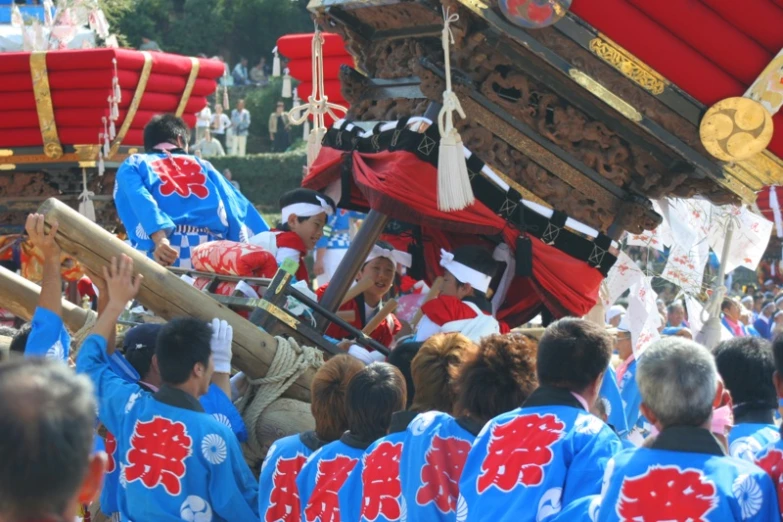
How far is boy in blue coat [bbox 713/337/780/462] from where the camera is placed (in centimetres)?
326

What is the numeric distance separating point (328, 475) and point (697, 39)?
2.36 m

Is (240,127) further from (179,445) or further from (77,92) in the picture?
(179,445)

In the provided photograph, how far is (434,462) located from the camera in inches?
128

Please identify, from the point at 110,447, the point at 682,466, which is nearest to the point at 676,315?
the point at 110,447

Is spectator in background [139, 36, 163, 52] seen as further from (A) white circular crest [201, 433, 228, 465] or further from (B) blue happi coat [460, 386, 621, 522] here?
(B) blue happi coat [460, 386, 621, 522]

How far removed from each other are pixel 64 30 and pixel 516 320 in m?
7.64

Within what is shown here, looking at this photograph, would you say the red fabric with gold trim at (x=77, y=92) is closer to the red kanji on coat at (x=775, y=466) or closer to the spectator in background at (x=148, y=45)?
the red kanji on coat at (x=775, y=466)

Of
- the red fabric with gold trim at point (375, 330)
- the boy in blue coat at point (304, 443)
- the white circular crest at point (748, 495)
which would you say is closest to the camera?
the white circular crest at point (748, 495)

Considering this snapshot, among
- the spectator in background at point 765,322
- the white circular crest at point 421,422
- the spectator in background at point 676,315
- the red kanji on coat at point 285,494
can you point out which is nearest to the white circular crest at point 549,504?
the white circular crest at point 421,422

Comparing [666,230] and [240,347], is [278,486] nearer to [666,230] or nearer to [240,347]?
[240,347]

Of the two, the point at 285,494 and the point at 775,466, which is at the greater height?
the point at 775,466

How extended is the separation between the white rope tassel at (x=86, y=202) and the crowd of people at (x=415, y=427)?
5489 mm

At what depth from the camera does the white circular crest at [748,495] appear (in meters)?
2.54

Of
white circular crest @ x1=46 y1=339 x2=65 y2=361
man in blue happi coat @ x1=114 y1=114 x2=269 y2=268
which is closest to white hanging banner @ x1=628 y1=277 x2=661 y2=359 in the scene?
man in blue happi coat @ x1=114 y1=114 x2=269 y2=268
